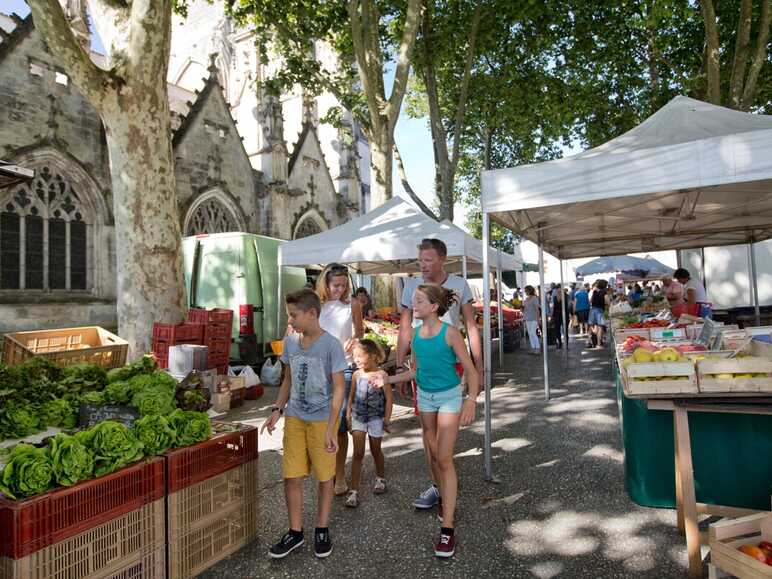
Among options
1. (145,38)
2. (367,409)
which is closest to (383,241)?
(367,409)

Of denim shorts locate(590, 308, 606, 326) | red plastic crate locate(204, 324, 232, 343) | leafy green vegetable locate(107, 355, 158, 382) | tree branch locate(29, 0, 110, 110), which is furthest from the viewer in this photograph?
denim shorts locate(590, 308, 606, 326)

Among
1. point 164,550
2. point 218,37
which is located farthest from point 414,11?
point 218,37

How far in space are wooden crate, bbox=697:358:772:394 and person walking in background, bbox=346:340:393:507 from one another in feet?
7.02

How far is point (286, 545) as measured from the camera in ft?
10.3

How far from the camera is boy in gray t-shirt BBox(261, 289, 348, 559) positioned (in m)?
3.17

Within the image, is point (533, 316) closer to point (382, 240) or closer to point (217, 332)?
point (382, 240)

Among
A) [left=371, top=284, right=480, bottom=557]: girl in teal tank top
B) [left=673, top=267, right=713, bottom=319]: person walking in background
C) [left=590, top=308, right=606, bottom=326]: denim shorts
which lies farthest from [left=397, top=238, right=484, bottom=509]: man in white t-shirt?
[left=590, top=308, right=606, bottom=326]: denim shorts

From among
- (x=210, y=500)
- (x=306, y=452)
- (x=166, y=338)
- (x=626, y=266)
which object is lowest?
(x=210, y=500)

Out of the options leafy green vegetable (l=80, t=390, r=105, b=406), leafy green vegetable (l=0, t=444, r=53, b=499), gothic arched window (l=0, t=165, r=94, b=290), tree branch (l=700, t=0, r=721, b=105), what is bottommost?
leafy green vegetable (l=0, t=444, r=53, b=499)

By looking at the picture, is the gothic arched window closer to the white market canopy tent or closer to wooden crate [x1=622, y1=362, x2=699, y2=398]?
the white market canopy tent

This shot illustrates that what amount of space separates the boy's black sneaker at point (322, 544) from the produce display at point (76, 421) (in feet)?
3.07

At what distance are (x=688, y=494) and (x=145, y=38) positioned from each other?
8248mm

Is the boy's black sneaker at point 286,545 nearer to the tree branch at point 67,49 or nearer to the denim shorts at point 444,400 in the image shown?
the denim shorts at point 444,400

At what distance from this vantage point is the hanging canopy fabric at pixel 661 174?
3.85 metres
